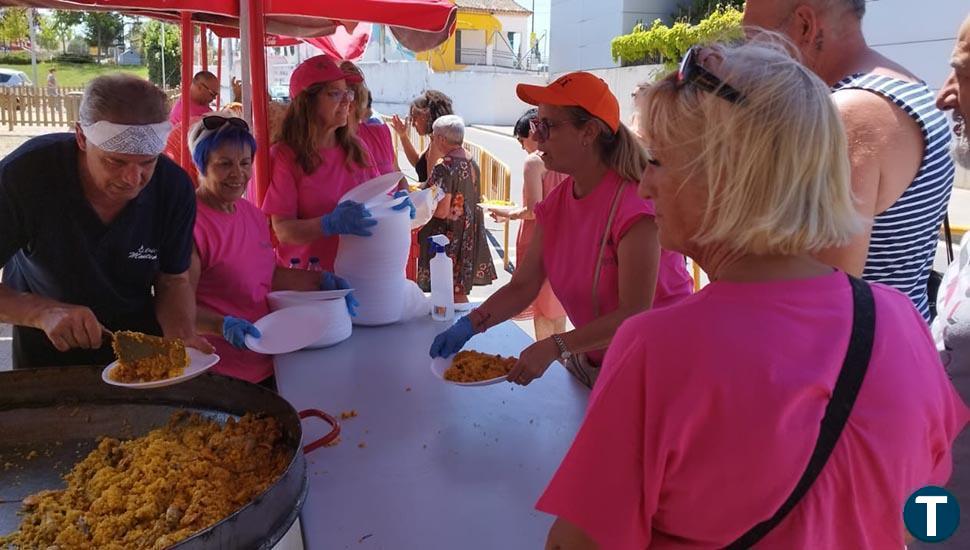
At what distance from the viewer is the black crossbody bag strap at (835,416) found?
866 mm

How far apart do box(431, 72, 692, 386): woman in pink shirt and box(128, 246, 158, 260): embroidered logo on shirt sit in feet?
2.95

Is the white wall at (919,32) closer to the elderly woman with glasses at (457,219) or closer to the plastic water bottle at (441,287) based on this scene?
the elderly woman with glasses at (457,219)

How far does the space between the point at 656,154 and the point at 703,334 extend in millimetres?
271

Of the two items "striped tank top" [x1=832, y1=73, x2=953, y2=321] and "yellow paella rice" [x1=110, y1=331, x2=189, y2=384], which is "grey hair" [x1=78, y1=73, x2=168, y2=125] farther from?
"striped tank top" [x1=832, y1=73, x2=953, y2=321]

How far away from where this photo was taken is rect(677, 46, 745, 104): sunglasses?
90cm

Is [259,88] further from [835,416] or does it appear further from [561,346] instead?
[835,416]


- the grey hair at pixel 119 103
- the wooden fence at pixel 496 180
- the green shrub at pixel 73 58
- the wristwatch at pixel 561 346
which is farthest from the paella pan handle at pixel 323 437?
the green shrub at pixel 73 58

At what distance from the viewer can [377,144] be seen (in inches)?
147

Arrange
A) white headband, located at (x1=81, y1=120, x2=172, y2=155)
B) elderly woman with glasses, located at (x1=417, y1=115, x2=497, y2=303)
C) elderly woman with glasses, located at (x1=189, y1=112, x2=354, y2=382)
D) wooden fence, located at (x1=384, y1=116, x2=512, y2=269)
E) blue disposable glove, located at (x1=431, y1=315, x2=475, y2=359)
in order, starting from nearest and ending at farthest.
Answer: white headband, located at (x1=81, y1=120, x2=172, y2=155), blue disposable glove, located at (x1=431, y1=315, x2=475, y2=359), elderly woman with glasses, located at (x1=189, y1=112, x2=354, y2=382), elderly woman with glasses, located at (x1=417, y1=115, x2=497, y2=303), wooden fence, located at (x1=384, y1=116, x2=512, y2=269)

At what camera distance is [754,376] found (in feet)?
2.76

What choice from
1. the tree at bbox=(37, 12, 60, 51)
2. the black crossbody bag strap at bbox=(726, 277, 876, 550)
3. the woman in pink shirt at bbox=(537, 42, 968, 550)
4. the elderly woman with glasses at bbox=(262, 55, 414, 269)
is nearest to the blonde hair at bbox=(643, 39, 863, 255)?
the woman in pink shirt at bbox=(537, 42, 968, 550)

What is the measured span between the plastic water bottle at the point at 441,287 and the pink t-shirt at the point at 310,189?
0.57 meters

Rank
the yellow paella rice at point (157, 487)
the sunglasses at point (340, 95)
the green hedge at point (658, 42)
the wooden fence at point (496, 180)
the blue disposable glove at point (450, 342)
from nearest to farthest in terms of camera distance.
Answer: the yellow paella rice at point (157, 487)
the blue disposable glove at point (450, 342)
the sunglasses at point (340, 95)
the wooden fence at point (496, 180)
the green hedge at point (658, 42)

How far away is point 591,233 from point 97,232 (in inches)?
55.6
